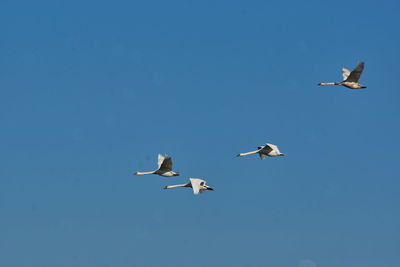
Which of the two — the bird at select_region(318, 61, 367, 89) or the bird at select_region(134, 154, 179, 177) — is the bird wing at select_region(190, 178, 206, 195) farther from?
the bird at select_region(318, 61, 367, 89)

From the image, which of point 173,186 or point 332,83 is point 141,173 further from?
point 332,83

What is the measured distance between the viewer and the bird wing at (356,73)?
4584 inches

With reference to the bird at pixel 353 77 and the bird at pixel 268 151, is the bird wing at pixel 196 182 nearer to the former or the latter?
the bird at pixel 268 151

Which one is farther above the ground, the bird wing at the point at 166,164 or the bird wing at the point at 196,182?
the bird wing at the point at 166,164

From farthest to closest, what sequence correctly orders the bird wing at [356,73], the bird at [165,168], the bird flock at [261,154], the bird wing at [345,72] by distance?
the bird wing at [345,72] < the bird wing at [356,73] < the bird at [165,168] < the bird flock at [261,154]

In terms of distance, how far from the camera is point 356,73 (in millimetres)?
118188

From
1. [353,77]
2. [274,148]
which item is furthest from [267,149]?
[353,77]

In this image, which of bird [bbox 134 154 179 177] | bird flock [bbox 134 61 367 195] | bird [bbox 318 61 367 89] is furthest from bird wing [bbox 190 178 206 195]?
bird [bbox 318 61 367 89]

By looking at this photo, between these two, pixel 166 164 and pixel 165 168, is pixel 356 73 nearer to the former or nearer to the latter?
pixel 166 164

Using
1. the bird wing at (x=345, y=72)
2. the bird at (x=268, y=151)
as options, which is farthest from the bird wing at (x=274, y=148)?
the bird wing at (x=345, y=72)

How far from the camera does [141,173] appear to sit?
122 meters

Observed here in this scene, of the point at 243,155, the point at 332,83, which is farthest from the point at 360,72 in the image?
the point at 243,155

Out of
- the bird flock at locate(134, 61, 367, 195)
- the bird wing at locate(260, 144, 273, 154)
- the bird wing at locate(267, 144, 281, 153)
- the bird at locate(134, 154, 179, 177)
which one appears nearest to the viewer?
the bird flock at locate(134, 61, 367, 195)

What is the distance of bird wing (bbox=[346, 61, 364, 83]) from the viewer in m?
116
